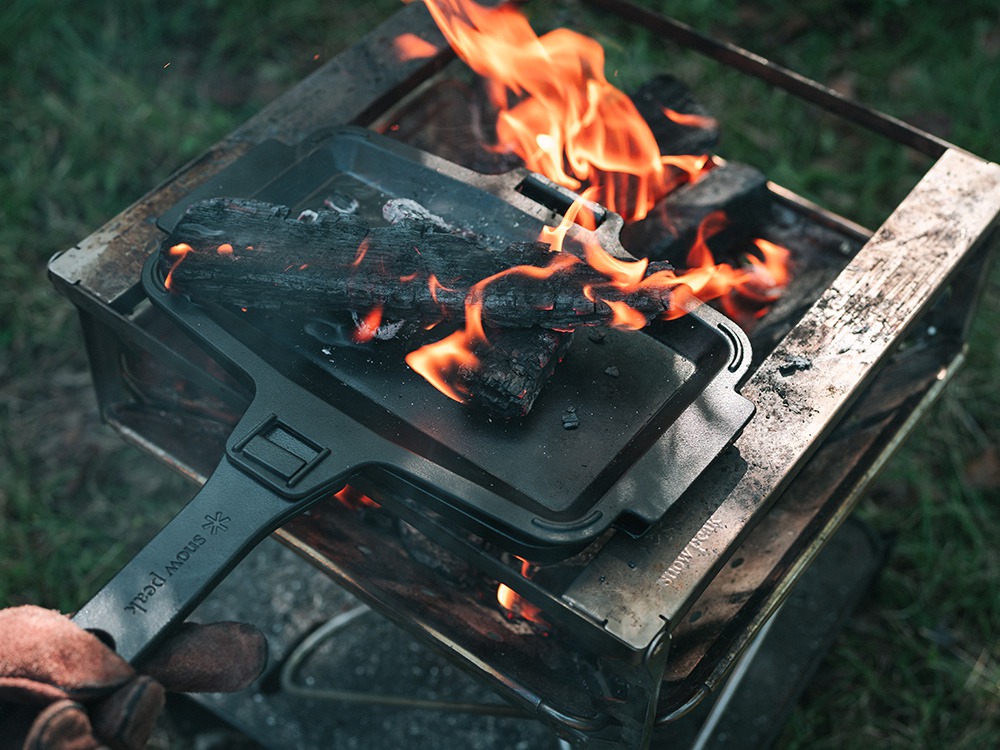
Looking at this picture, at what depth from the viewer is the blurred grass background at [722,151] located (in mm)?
2295

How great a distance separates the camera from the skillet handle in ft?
3.97

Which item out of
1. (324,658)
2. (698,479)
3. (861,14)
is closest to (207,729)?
(324,658)

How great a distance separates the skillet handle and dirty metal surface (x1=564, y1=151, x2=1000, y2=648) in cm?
41

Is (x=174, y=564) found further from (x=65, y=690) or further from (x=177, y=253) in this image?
(x=177, y=253)

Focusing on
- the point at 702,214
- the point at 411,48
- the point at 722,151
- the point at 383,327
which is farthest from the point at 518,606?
the point at 722,151

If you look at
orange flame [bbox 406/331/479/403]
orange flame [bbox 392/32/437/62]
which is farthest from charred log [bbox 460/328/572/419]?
orange flame [bbox 392/32/437/62]

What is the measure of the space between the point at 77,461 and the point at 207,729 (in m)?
0.83

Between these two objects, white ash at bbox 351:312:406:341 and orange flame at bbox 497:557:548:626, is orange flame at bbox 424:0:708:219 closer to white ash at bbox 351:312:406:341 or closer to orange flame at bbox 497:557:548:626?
white ash at bbox 351:312:406:341

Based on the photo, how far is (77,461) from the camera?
2.56 meters

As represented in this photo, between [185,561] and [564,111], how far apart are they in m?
1.10

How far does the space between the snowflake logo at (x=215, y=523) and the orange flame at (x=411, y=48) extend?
42.2 inches

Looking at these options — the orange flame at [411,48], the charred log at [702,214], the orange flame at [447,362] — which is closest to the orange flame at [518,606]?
the orange flame at [447,362]

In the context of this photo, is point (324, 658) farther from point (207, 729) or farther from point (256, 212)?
point (256, 212)

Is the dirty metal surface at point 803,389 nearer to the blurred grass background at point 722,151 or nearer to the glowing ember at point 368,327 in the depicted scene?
the glowing ember at point 368,327
